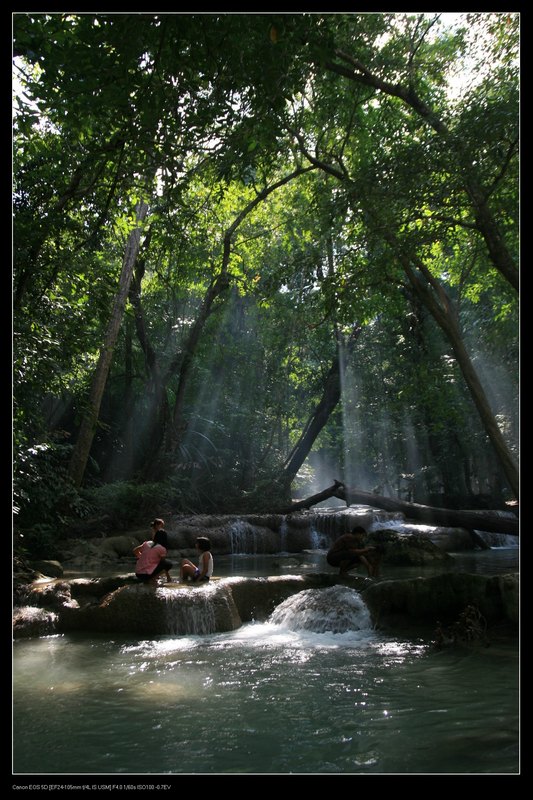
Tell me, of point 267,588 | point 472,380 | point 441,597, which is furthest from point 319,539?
point 441,597

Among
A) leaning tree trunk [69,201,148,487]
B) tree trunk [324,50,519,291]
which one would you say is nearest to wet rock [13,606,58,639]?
leaning tree trunk [69,201,148,487]

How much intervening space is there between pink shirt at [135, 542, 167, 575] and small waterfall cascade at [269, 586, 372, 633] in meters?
1.85

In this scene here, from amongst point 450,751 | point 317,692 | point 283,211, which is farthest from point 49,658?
point 283,211

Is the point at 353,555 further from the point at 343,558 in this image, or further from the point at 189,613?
the point at 189,613

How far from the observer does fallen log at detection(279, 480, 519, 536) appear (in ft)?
56.3

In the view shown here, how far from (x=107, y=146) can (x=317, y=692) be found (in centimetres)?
560

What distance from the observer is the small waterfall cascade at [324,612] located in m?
8.65

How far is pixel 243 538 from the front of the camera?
60.4 feet

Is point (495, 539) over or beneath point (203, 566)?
beneath

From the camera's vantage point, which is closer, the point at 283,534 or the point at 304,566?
the point at 304,566

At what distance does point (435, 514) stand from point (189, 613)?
1214cm

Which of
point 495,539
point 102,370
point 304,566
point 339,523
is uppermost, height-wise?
point 102,370

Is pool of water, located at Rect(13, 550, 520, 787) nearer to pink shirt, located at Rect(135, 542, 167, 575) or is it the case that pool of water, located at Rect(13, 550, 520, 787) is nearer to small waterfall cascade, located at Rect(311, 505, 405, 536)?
pink shirt, located at Rect(135, 542, 167, 575)

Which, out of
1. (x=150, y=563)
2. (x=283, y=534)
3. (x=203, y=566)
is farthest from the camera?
(x=283, y=534)
